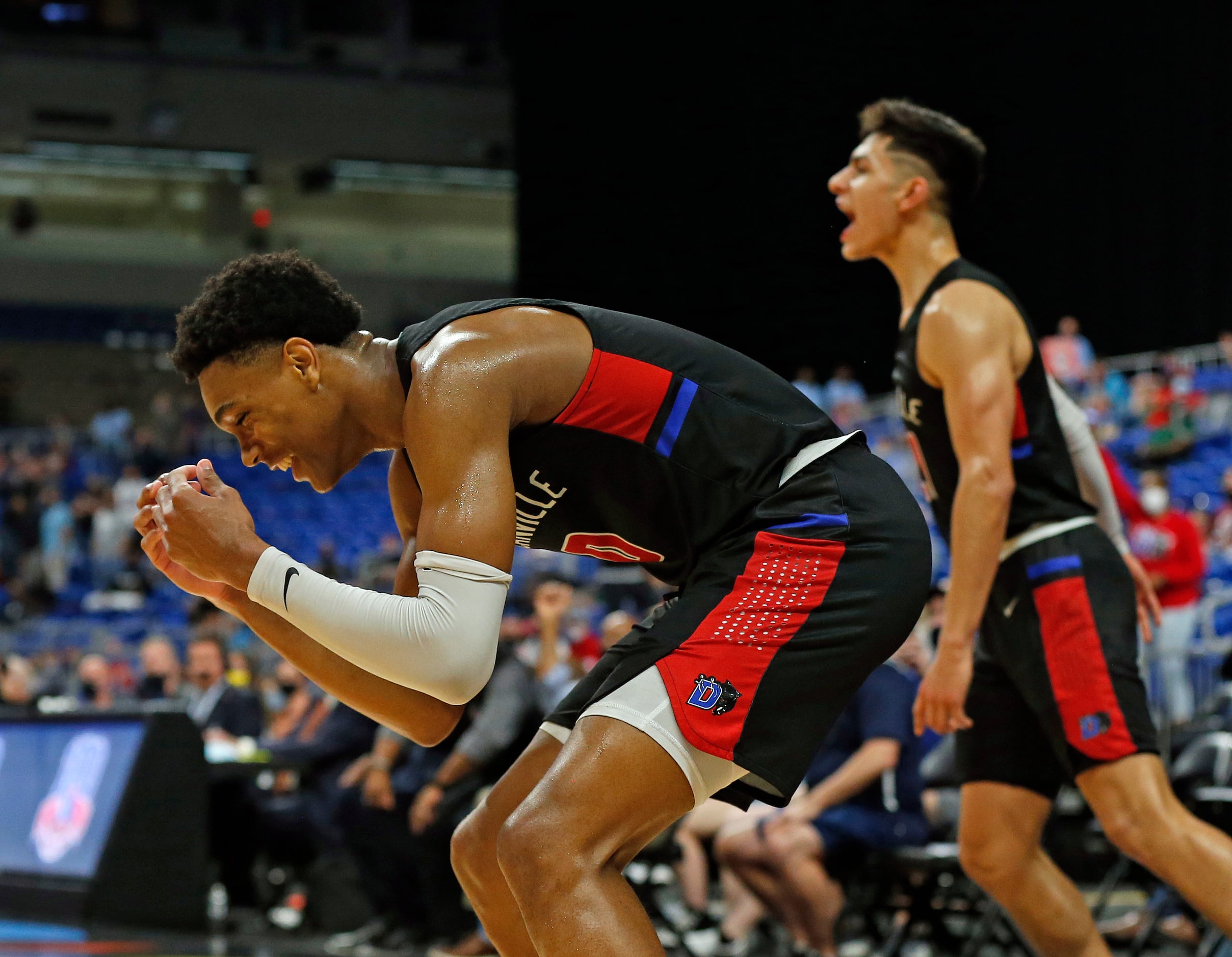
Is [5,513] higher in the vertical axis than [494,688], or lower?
lower

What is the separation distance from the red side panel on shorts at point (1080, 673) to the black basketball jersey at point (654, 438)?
3.44 ft

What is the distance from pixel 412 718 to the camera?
2.44 meters

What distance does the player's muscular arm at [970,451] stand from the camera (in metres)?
3.20

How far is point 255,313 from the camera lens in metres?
2.37

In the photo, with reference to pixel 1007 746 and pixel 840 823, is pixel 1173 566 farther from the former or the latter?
pixel 1007 746

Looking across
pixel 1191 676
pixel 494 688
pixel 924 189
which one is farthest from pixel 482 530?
pixel 1191 676

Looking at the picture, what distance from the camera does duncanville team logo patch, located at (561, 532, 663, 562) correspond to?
2529mm

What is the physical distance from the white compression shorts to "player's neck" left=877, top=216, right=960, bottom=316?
1631mm

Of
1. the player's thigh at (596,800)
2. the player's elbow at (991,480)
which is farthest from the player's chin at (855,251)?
the player's thigh at (596,800)

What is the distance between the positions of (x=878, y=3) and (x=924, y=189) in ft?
47.0

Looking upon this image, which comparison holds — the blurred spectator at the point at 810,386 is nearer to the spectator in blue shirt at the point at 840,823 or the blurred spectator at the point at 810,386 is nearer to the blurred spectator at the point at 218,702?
the blurred spectator at the point at 218,702

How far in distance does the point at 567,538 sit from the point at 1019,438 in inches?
52.4

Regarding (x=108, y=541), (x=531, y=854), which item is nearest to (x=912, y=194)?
(x=531, y=854)

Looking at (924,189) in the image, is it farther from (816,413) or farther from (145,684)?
(145,684)
